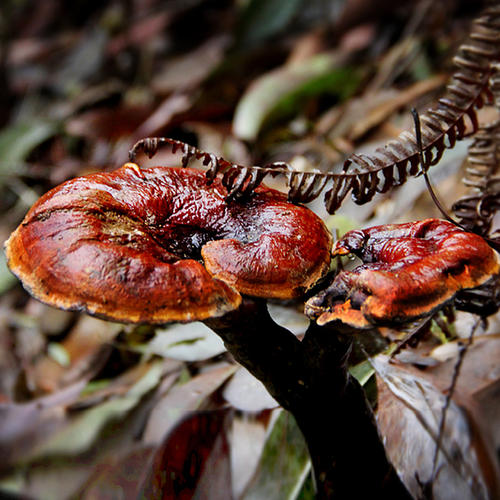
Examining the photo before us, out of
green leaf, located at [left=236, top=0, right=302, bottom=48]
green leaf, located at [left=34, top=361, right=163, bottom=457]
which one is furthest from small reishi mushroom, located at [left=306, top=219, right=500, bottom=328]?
green leaf, located at [left=236, top=0, right=302, bottom=48]

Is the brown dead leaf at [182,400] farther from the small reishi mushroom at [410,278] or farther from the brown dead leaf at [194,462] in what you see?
the small reishi mushroom at [410,278]

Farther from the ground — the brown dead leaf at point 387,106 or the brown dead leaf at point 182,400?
the brown dead leaf at point 387,106

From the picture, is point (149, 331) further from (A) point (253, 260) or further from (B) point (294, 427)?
(A) point (253, 260)

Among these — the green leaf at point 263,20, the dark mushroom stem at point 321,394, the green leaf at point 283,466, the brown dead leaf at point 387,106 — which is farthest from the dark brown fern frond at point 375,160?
the green leaf at point 263,20

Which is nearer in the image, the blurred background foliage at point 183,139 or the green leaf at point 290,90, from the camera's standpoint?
the blurred background foliage at point 183,139

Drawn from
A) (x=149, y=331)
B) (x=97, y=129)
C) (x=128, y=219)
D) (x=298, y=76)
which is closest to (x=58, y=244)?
(x=128, y=219)

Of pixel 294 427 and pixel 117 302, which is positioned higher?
pixel 117 302

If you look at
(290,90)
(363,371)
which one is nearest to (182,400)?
(363,371)
